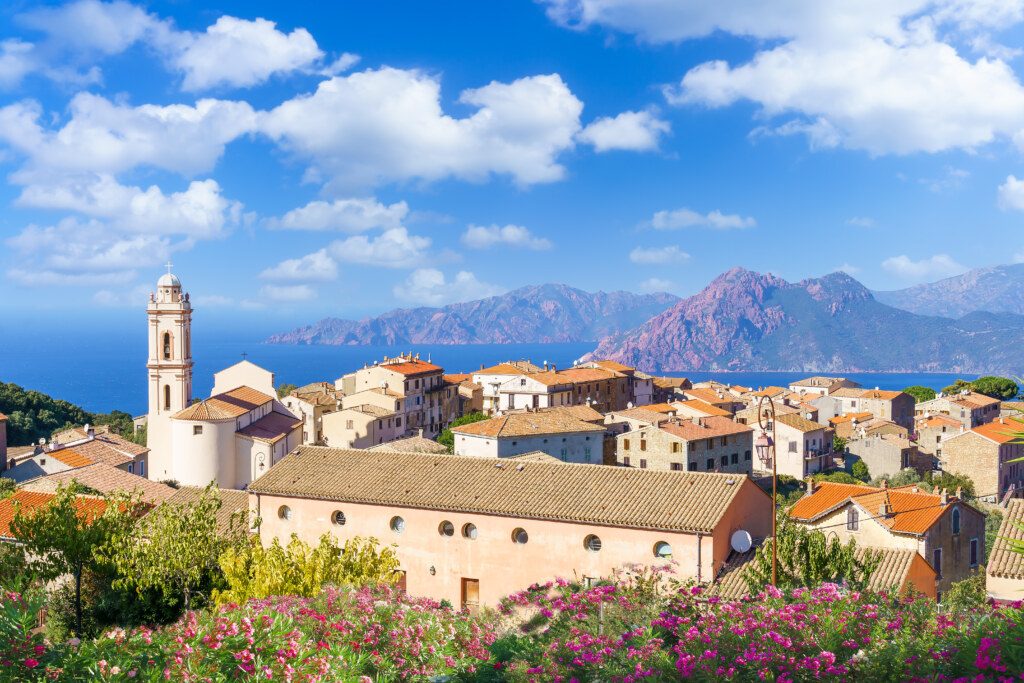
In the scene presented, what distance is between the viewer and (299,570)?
17.0 metres

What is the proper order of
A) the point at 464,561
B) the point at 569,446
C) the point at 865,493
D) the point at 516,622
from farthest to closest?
the point at 569,446
the point at 865,493
the point at 464,561
the point at 516,622

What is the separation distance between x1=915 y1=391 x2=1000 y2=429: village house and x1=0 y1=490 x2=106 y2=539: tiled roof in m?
69.0

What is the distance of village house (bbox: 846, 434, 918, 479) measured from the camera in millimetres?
64000

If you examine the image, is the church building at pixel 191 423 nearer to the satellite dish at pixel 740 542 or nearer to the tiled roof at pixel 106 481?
the tiled roof at pixel 106 481

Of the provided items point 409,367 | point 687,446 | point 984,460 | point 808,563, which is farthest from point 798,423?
point 808,563

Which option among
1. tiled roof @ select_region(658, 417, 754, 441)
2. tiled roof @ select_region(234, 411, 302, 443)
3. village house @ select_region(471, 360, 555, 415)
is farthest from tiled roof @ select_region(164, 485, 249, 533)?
village house @ select_region(471, 360, 555, 415)

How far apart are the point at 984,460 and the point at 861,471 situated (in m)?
8.06

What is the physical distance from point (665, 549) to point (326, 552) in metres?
7.77

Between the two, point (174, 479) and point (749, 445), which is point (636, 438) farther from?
point (174, 479)

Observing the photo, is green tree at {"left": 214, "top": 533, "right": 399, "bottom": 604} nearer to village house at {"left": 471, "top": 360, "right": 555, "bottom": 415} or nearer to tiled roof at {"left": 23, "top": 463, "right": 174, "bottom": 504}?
tiled roof at {"left": 23, "top": 463, "right": 174, "bottom": 504}

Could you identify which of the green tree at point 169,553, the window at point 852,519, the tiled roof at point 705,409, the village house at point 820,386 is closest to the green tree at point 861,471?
the tiled roof at point 705,409

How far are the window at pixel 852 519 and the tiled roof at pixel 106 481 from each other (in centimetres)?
2502

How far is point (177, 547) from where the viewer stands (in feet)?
63.4

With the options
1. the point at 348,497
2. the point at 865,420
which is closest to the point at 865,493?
the point at 348,497
